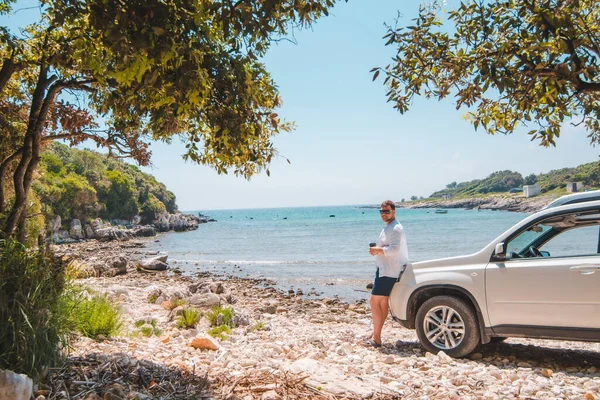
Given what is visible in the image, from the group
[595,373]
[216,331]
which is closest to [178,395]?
[216,331]

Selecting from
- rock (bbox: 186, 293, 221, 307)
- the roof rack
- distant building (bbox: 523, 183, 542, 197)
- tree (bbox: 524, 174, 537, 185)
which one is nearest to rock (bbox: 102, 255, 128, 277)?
rock (bbox: 186, 293, 221, 307)

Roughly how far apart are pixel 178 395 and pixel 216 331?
3966mm

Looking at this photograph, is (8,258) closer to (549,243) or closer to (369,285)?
(549,243)

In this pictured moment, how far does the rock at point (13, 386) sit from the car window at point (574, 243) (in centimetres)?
609

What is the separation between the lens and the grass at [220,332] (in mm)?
7524

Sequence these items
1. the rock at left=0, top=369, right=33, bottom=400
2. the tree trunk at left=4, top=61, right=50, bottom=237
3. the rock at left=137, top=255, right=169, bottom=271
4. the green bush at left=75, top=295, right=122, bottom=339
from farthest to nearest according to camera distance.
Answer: the rock at left=137, top=255, right=169, bottom=271, the tree trunk at left=4, top=61, right=50, bottom=237, the green bush at left=75, top=295, right=122, bottom=339, the rock at left=0, top=369, right=33, bottom=400

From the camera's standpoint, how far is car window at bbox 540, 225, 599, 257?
5754 millimetres

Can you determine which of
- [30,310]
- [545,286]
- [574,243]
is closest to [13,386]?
[30,310]

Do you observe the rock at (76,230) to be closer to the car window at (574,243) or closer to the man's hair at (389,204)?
the man's hair at (389,204)

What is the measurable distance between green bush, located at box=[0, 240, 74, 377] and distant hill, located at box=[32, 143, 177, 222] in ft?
126

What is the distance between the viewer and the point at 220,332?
7.86 meters

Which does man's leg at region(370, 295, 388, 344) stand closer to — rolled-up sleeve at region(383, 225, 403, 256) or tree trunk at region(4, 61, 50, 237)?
rolled-up sleeve at region(383, 225, 403, 256)

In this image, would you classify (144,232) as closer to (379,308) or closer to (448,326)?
(379,308)

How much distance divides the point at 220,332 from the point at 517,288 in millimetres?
4998
